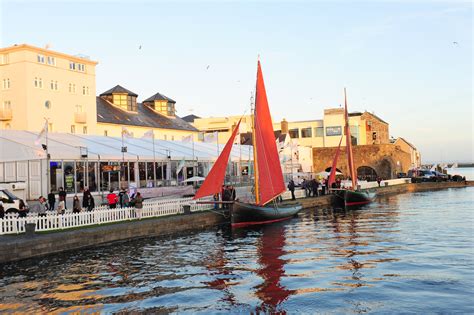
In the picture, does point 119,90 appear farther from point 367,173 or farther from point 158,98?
point 367,173

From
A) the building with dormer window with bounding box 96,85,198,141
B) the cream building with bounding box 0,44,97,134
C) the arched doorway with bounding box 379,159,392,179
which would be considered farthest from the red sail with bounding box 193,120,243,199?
the arched doorway with bounding box 379,159,392,179

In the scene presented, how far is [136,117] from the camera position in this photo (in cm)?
7606

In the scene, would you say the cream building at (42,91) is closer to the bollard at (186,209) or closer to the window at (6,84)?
the window at (6,84)

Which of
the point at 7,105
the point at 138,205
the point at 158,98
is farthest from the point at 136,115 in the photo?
the point at 138,205

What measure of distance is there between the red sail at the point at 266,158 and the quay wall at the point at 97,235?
12.2 ft

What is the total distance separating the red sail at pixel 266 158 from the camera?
33562mm

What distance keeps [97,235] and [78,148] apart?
1409 cm

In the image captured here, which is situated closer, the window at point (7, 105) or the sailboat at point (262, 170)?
the sailboat at point (262, 170)

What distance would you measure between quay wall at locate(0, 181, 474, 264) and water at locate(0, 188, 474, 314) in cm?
60

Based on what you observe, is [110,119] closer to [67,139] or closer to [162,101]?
[162,101]

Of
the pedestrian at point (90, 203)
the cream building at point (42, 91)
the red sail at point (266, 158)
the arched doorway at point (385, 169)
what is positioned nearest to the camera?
the pedestrian at point (90, 203)

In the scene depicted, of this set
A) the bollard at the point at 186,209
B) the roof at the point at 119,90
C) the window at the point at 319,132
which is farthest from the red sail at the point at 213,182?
the window at the point at 319,132

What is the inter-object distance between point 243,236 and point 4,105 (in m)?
45.3

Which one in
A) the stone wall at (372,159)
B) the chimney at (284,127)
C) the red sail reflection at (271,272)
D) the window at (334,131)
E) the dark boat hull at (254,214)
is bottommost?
the red sail reflection at (271,272)
